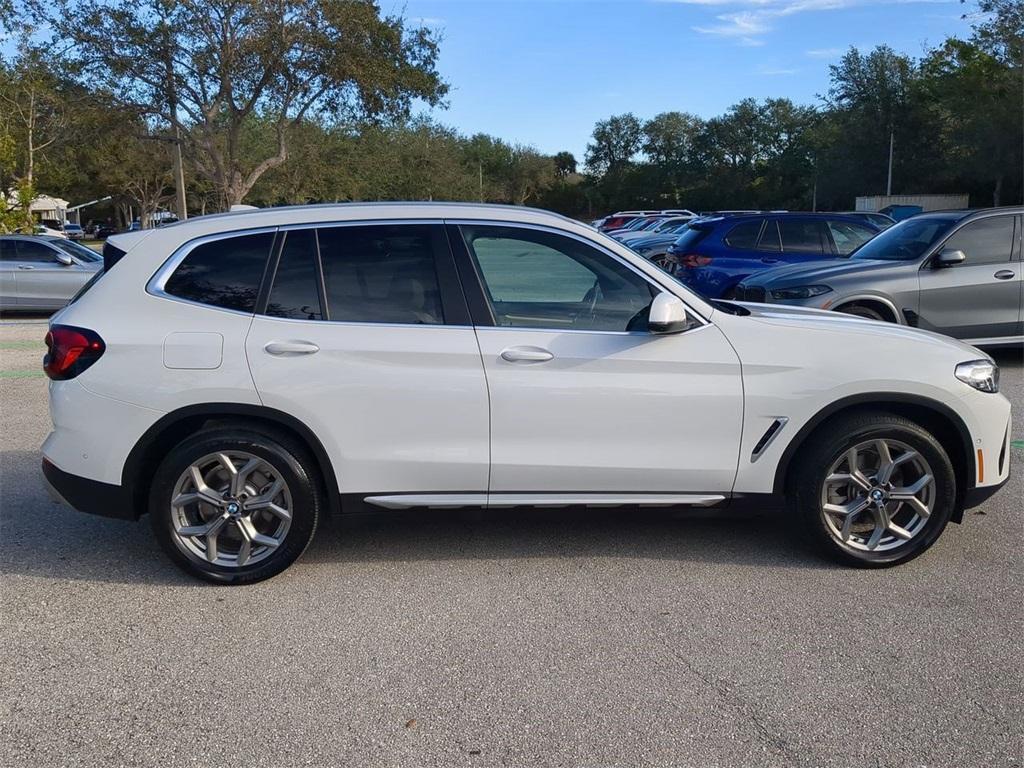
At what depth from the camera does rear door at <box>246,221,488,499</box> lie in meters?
4.32

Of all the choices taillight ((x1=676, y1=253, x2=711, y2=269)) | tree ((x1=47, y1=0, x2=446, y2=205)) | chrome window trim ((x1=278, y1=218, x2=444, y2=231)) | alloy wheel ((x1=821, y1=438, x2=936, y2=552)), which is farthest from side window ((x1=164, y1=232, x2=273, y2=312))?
tree ((x1=47, y1=0, x2=446, y2=205))

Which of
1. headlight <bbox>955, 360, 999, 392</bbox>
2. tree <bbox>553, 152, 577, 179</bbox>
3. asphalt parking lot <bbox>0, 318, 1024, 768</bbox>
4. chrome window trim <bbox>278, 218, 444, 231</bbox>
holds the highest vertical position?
tree <bbox>553, 152, 577, 179</bbox>

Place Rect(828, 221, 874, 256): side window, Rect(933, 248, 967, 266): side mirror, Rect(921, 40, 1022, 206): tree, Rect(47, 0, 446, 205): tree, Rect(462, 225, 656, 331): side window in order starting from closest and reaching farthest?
1. Rect(462, 225, 656, 331): side window
2. Rect(933, 248, 967, 266): side mirror
3. Rect(828, 221, 874, 256): side window
4. Rect(47, 0, 446, 205): tree
5. Rect(921, 40, 1022, 206): tree

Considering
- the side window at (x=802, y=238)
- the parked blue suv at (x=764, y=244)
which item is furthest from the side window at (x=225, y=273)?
the side window at (x=802, y=238)

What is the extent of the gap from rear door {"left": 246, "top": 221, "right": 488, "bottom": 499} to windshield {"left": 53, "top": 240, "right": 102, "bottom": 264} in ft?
44.6

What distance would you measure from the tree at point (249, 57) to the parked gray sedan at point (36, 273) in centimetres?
1453

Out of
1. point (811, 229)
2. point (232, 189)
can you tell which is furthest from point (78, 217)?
point (811, 229)

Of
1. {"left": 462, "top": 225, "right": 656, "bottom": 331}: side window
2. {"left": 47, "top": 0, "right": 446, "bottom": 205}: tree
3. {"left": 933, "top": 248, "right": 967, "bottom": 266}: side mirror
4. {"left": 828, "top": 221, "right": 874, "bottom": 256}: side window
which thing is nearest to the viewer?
{"left": 462, "top": 225, "right": 656, "bottom": 331}: side window

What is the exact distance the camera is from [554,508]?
4.54 m

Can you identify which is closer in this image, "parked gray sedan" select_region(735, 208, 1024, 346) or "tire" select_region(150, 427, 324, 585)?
"tire" select_region(150, 427, 324, 585)

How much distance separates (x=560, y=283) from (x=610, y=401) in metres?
0.76

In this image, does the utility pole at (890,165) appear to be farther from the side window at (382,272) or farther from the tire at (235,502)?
the tire at (235,502)

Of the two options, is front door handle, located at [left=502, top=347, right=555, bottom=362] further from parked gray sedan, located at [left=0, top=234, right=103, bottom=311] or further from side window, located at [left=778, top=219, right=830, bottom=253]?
parked gray sedan, located at [left=0, top=234, right=103, bottom=311]

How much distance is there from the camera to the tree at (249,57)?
28328mm
